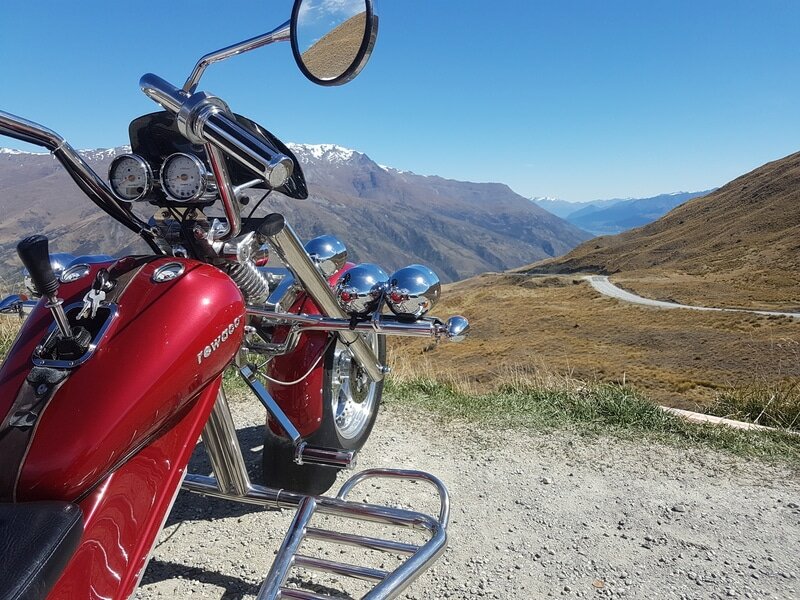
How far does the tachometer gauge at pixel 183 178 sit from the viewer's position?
1794 mm

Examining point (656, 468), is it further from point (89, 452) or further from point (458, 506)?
point (89, 452)

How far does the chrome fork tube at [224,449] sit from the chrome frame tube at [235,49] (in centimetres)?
102

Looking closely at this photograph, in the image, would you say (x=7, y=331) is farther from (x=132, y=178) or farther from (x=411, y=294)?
(x=411, y=294)

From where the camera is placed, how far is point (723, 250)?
256ft

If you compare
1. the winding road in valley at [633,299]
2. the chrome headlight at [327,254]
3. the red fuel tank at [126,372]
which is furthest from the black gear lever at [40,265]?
the winding road in valley at [633,299]

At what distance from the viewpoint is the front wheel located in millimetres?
3068

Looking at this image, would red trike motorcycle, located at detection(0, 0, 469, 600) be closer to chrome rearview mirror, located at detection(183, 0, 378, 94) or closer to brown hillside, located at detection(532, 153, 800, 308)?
chrome rearview mirror, located at detection(183, 0, 378, 94)

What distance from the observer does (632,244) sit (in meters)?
100

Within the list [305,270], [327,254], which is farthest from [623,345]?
[305,270]

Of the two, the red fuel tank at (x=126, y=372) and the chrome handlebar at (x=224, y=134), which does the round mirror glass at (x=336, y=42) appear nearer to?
the chrome handlebar at (x=224, y=134)

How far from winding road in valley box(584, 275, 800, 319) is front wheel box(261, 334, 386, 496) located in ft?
166

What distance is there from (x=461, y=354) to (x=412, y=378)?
30.9m

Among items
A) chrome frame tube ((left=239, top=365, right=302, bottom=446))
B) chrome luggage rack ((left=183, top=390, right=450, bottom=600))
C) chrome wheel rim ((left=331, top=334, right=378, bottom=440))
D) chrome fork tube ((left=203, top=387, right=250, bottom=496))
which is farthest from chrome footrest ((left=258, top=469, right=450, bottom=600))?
chrome wheel rim ((left=331, top=334, right=378, bottom=440))

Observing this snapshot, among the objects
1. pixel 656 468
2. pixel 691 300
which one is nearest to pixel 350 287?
pixel 656 468
